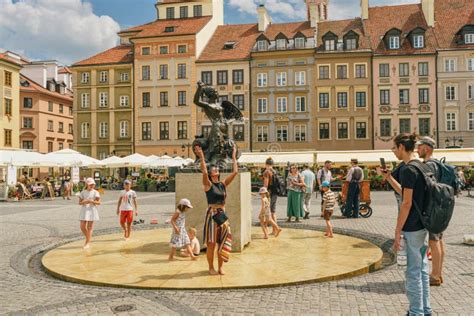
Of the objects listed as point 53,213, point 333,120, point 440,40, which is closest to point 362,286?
point 53,213

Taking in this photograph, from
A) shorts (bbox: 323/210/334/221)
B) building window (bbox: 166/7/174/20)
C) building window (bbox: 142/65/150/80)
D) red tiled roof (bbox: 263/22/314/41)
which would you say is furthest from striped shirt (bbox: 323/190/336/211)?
building window (bbox: 166/7/174/20)

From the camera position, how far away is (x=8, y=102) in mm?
44688

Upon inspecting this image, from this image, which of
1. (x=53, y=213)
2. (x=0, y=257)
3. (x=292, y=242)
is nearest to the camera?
(x=0, y=257)

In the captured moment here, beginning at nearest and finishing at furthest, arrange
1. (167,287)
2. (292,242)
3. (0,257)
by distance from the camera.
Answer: (167,287) < (0,257) < (292,242)

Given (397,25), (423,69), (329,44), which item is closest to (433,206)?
(329,44)

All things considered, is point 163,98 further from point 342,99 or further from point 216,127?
point 216,127

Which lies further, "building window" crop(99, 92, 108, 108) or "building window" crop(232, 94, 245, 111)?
"building window" crop(99, 92, 108, 108)

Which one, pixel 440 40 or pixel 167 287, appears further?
pixel 440 40

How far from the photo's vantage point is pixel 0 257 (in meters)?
9.29

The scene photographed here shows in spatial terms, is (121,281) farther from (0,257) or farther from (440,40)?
(440,40)

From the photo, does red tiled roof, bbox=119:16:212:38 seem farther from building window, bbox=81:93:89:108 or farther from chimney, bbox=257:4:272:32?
building window, bbox=81:93:89:108

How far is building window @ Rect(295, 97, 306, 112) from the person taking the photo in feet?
144

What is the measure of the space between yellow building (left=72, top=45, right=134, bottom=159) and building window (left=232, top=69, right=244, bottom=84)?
10.3 metres

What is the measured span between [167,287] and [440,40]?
41776 millimetres
